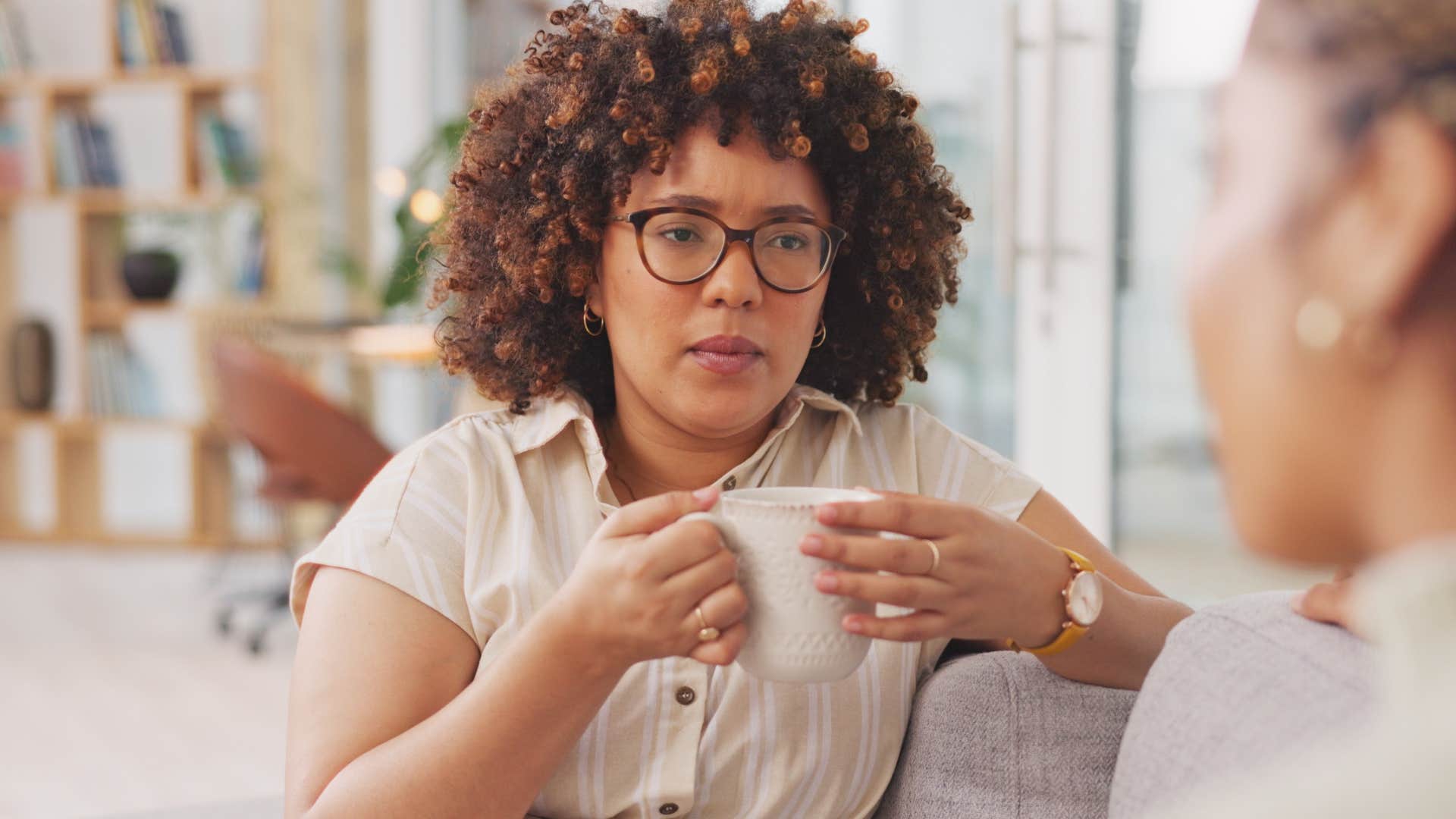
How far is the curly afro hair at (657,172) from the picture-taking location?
1.19 meters

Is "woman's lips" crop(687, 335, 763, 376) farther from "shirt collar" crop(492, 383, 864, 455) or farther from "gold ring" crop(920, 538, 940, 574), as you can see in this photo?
"gold ring" crop(920, 538, 940, 574)

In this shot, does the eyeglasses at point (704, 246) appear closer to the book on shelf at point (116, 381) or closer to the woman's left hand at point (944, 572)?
the woman's left hand at point (944, 572)

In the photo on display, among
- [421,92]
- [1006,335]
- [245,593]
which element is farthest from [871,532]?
[421,92]

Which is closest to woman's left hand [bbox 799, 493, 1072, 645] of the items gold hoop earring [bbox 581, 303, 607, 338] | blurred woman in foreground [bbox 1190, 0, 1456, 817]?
blurred woman in foreground [bbox 1190, 0, 1456, 817]

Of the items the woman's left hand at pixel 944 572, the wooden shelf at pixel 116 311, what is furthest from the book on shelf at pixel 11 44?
the woman's left hand at pixel 944 572

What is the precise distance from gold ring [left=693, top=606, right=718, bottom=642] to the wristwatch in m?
0.29

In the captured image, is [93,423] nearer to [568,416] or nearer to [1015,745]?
[568,416]

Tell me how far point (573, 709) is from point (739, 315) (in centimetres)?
37

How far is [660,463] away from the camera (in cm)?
130

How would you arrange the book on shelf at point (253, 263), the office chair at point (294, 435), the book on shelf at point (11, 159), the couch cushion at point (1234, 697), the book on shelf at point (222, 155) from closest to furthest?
the couch cushion at point (1234, 697)
the office chair at point (294, 435)
the book on shelf at point (222, 155)
the book on shelf at point (253, 263)
the book on shelf at point (11, 159)

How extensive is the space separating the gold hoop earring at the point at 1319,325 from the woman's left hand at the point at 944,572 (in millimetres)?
342

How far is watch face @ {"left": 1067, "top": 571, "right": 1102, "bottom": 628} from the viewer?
101 centimetres

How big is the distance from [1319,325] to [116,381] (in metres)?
6.14

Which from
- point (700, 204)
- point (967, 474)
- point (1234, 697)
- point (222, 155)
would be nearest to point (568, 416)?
point (700, 204)
